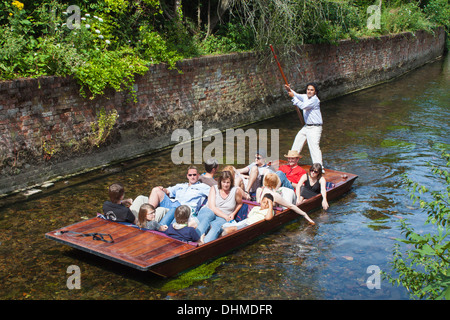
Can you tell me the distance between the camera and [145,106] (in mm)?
11078

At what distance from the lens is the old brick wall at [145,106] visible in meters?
8.70

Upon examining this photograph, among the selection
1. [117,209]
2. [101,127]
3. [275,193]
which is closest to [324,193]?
[275,193]

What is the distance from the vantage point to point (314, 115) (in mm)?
9633

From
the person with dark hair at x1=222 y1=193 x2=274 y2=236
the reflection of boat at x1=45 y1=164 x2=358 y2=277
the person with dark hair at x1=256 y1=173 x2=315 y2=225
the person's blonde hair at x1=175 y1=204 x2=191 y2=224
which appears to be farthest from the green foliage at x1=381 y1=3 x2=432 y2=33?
the person's blonde hair at x1=175 y1=204 x2=191 y2=224

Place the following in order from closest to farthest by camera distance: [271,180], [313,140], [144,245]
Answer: [144,245] → [271,180] → [313,140]

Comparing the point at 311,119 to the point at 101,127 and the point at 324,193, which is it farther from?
the point at 101,127

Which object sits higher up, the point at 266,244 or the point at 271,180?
the point at 271,180

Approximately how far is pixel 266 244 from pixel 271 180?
0.95 m

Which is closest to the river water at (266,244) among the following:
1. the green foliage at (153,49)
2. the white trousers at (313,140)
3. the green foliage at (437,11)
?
the white trousers at (313,140)

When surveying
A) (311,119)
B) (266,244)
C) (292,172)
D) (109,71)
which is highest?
(109,71)

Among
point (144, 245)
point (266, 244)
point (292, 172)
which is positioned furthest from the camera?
point (292, 172)

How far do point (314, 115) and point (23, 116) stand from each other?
5.06 meters

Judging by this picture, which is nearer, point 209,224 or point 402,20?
point 209,224

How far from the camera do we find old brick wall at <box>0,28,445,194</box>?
28.6 feet
